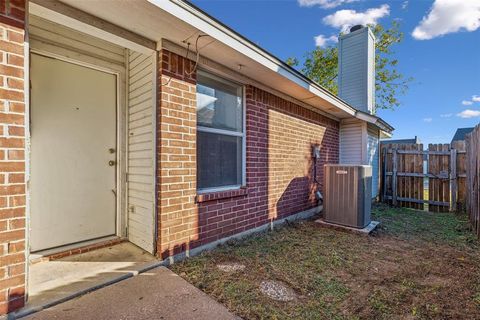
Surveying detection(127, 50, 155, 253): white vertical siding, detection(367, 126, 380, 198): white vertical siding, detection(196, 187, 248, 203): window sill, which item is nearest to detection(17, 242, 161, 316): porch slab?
detection(127, 50, 155, 253): white vertical siding

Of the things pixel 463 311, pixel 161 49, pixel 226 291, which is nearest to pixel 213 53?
pixel 161 49

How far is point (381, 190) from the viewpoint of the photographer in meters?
7.01

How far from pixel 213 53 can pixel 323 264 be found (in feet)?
9.21

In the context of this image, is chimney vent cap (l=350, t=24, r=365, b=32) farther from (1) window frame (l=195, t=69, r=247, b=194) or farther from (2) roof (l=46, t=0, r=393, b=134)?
(1) window frame (l=195, t=69, r=247, b=194)

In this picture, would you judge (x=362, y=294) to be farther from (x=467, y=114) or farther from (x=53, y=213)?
(x=467, y=114)

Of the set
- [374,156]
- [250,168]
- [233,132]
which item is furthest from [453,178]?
[233,132]

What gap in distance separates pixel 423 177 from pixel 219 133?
605 cm

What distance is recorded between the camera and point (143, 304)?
187 centimetres

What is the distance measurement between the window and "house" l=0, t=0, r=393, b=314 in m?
0.02

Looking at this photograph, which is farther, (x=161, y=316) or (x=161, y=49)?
(x=161, y=49)

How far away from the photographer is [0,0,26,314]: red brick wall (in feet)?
5.26

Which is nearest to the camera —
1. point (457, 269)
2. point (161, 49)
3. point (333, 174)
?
point (161, 49)

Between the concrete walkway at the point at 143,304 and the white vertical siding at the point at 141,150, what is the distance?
573 millimetres

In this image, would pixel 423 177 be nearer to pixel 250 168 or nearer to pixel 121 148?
pixel 250 168
